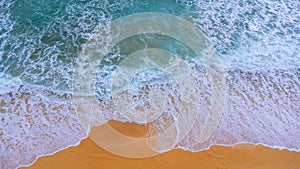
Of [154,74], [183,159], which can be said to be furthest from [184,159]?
[154,74]

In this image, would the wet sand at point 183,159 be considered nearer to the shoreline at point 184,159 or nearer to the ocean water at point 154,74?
the shoreline at point 184,159

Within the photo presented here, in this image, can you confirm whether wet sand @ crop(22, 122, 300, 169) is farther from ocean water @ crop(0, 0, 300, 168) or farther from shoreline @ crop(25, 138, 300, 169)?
ocean water @ crop(0, 0, 300, 168)

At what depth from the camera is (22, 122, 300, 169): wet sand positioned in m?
4.49

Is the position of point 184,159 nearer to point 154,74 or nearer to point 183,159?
point 183,159

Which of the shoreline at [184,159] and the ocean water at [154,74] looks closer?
the shoreline at [184,159]

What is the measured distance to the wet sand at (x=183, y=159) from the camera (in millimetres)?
4492

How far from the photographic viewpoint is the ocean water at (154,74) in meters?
5.00

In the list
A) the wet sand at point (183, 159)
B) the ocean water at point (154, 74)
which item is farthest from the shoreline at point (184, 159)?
the ocean water at point (154, 74)

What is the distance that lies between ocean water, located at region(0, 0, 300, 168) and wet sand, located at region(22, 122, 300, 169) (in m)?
0.14

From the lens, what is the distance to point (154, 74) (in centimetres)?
602

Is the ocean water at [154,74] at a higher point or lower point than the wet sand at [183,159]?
higher

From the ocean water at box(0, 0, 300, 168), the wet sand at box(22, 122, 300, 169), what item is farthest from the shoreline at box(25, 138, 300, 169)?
the ocean water at box(0, 0, 300, 168)

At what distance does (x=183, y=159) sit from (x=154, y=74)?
6.55 feet

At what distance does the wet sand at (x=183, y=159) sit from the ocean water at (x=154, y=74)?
0.14 metres
